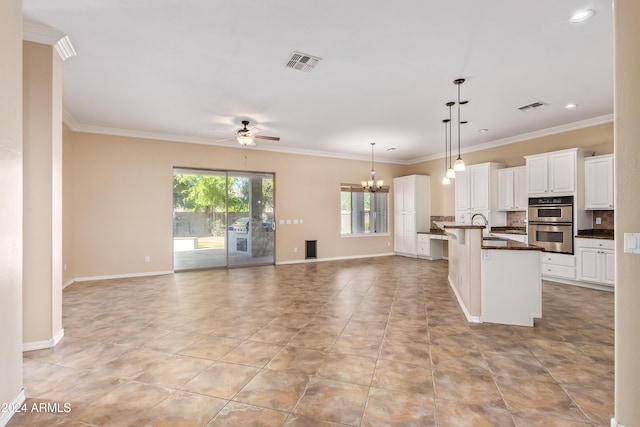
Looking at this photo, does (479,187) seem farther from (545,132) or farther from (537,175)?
(545,132)

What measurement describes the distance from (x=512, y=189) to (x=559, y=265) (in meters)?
1.78

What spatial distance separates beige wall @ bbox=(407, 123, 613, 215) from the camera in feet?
18.1

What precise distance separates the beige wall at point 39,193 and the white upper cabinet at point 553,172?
734 centimetres

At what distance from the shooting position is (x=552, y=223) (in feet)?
18.7

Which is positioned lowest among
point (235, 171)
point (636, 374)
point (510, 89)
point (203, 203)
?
point (636, 374)

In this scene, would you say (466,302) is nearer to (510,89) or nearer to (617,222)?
(617,222)

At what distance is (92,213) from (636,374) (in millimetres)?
7523

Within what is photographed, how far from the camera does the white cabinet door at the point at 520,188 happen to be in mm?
6383

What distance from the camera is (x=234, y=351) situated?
114 inches

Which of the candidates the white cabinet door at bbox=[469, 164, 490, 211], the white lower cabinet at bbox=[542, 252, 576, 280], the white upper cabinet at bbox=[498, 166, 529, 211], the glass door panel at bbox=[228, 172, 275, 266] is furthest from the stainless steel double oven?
the glass door panel at bbox=[228, 172, 275, 266]

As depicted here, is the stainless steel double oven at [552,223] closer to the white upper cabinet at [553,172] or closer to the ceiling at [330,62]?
the white upper cabinet at [553,172]

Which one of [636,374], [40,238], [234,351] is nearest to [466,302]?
[636,374]

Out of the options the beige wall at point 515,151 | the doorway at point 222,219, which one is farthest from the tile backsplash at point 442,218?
the doorway at point 222,219

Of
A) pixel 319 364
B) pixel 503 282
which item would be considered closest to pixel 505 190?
pixel 503 282
